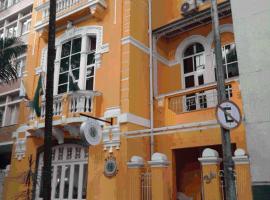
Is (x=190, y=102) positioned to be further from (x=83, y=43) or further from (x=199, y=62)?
(x=83, y=43)

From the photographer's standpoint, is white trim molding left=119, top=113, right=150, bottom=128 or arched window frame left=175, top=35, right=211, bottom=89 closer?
white trim molding left=119, top=113, right=150, bottom=128

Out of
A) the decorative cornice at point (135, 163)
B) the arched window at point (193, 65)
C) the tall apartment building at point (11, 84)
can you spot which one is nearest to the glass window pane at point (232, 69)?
the arched window at point (193, 65)

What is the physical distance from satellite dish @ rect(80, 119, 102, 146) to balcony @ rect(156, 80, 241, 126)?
275cm

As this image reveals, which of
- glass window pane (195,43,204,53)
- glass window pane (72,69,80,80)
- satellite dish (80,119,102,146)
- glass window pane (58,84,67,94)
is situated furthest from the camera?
glass window pane (58,84,67,94)

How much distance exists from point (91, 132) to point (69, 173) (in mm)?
2958

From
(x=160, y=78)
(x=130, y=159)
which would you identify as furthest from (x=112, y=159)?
(x=160, y=78)

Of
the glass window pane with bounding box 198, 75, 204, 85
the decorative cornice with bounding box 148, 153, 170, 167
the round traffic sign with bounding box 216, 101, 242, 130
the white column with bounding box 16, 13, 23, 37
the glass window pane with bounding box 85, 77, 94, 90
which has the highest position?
the white column with bounding box 16, 13, 23, 37

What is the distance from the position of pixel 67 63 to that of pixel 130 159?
5.98 m

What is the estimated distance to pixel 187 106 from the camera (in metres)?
13.7

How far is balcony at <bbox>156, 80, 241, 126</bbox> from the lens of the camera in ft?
40.8

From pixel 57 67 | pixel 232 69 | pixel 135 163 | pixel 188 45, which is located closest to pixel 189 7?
pixel 188 45

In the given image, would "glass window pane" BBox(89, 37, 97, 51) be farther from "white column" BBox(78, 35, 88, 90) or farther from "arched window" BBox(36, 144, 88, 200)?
"arched window" BBox(36, 144, 88, 200)

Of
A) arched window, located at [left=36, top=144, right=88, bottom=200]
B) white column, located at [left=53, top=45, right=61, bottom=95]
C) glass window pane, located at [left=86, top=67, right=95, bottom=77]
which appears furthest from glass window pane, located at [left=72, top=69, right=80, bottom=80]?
arched window, located at [left=36, top=144, right=88, bottom=200]

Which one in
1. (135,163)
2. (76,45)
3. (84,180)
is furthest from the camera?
(76,45)
